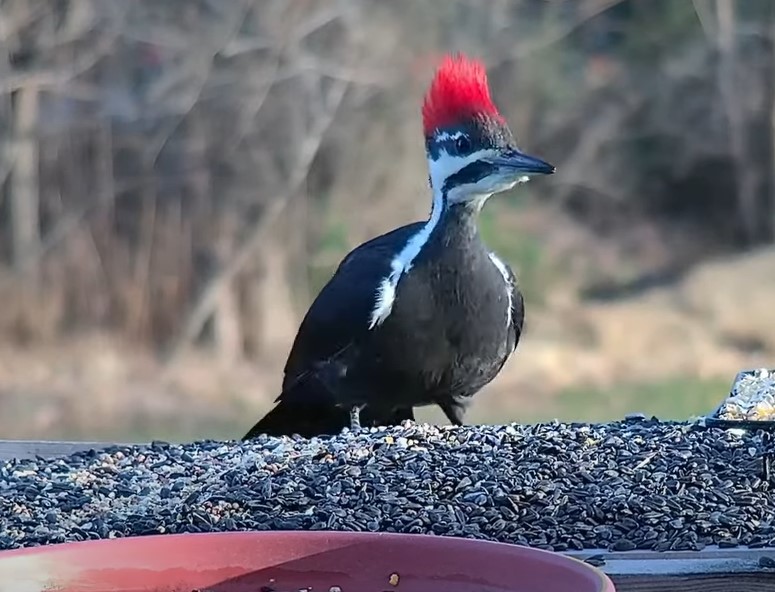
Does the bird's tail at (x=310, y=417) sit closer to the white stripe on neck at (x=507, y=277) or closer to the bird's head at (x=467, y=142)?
the white stripe on neck at (x=507, y=277)

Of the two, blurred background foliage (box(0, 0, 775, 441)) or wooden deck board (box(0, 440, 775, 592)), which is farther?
blurred background foliage (box(0, 0, 775, 441))

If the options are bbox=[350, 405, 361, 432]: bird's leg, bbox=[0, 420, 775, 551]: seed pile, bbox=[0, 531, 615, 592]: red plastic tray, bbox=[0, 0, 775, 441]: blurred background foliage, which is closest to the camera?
bbox=[0, 531, 615, 592]: red plastic tray

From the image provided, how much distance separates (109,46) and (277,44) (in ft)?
3.96

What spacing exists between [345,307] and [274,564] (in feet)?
7.59

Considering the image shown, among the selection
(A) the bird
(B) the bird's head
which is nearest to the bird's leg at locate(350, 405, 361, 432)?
(A) the bird

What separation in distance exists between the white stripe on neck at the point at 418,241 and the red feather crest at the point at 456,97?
0.11 metres

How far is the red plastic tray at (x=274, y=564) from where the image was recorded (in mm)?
1435

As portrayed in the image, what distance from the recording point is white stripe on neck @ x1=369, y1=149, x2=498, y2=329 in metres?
3.72

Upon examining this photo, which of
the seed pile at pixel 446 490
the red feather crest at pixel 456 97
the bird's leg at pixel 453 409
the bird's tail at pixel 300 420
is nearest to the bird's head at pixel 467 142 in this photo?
the red feather crest at pixel 456 97

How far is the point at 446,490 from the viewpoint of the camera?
2568mm

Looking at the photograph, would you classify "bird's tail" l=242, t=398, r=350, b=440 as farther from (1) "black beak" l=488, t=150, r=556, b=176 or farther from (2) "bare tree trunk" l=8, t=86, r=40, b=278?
(2) "bare tree trunk" l=8, t=86, r=40, b=278

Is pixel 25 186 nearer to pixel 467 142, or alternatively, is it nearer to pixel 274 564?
pixel 467 142

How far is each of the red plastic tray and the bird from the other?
221 cm

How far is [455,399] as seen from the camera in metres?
3.87
